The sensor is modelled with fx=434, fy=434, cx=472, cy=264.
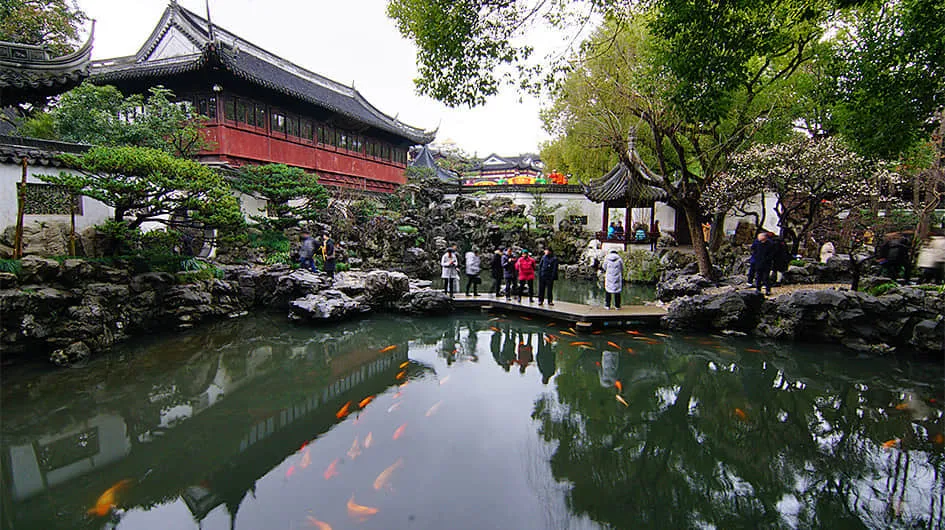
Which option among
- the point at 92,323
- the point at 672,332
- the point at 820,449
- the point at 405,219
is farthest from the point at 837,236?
the point at 92,323

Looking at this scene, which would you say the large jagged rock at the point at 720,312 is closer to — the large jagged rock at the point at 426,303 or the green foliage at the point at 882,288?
the green foliage at the point at 882,288

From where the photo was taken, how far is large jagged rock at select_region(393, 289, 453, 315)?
365 inches

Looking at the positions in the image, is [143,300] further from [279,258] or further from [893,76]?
[893,76]

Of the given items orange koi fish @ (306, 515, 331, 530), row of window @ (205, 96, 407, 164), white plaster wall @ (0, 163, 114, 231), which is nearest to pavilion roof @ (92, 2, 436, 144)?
row of window @ (205, 96, 407, 164)

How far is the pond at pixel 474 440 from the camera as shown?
318 centimetres

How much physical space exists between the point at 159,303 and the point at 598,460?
7935mm

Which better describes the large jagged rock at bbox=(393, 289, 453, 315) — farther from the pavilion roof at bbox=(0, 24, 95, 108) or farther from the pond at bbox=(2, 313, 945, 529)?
the pavilion roof at bbox=(0, 24, 95, 108)

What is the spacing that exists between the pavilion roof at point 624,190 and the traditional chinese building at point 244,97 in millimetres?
9435

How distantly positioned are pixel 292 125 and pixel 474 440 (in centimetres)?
1398

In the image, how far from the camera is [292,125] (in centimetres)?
1490

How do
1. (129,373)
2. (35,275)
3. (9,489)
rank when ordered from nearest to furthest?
(9,489) < (129,373) < (35,275)

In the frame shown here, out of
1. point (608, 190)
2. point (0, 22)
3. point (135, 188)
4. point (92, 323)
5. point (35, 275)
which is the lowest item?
point (92, 323)

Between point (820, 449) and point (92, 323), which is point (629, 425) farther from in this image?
point (92, 323)

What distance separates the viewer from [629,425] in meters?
4.48
